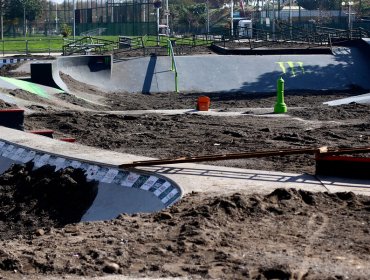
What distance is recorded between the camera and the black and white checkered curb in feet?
37.1

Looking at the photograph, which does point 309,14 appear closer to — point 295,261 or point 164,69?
point 164,69

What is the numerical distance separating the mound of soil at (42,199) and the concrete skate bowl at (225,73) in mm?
21747

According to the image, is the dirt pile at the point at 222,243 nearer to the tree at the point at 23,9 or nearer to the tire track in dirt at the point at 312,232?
the tire track in dirt at the point at 312,232

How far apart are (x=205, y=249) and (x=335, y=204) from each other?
8.09 ft

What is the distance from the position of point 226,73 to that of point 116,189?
26.5 metres

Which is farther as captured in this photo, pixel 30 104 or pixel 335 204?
pixel 30 104

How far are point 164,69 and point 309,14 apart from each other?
62.0 meters

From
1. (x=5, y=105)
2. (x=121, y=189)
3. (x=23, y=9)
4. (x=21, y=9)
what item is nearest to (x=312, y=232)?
(x=121, y=189)

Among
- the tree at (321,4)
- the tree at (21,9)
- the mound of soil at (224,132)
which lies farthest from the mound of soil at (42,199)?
the tree at (321,4)

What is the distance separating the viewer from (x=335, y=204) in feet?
33.5

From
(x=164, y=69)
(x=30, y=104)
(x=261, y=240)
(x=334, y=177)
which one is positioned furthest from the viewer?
(x=164, y=69)

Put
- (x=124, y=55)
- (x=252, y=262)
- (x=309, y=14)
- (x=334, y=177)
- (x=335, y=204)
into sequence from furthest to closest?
(x=309, y=14) < (x=124, y=55) < (x=334, y=177) < (x=335, y=204) < (x=252, y=262)

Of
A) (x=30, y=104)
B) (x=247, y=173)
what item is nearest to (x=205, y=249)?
(x=247, y=173)

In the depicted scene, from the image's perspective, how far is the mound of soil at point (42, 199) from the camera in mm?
12094
